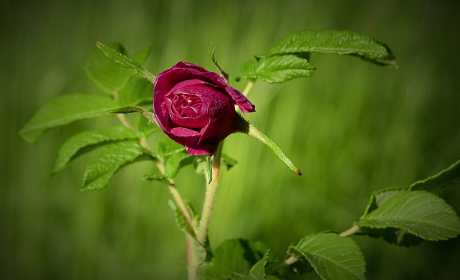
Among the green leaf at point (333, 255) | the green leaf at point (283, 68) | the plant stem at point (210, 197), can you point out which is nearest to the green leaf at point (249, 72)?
the green leaf at point (283, 68)

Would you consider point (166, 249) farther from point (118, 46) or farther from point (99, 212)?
point (118, 46)

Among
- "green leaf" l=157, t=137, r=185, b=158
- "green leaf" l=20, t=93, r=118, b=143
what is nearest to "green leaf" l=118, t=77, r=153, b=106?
"green leaf" l=20, t=93, r=118, b=143

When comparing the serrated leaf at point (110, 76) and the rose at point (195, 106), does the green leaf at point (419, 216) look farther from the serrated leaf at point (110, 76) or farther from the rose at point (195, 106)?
the serrated leaf at point (110, 76)

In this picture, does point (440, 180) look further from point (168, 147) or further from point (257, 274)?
point (168, 147)

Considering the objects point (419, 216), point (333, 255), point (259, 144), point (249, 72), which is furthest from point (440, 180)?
point (259, 144)

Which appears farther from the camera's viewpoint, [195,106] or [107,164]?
[107,164]

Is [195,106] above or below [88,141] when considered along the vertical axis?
above

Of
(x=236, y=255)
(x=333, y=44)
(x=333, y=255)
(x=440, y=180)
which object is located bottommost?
(x=236, y=255)
